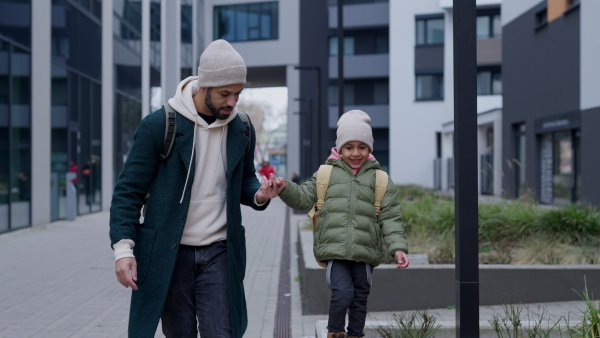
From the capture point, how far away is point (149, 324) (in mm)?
3234

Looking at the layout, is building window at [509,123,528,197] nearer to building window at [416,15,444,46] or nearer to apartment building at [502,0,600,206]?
apartment building at [502,0,600,206]

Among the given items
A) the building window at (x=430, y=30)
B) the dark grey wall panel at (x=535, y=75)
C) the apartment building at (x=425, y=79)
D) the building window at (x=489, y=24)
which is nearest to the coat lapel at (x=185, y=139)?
the dark grey wall panel at (x=535, y=75)

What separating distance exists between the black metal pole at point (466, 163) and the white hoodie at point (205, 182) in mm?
1240

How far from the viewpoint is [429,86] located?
39.6 metres

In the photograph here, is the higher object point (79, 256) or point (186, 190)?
point (186, 190)

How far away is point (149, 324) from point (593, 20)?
15.9m

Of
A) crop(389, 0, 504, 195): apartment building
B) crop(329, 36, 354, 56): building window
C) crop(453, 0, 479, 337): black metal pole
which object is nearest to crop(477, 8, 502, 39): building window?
crop(389, 0, 504, 195): apartment building

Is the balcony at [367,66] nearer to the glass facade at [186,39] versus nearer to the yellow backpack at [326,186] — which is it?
the glass facade at [186,39]

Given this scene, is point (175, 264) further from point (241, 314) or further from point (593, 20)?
point (593, 20)

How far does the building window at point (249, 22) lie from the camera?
48625 millimetres

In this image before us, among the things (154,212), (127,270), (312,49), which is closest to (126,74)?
(154,212)

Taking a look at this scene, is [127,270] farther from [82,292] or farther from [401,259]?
[82,292]

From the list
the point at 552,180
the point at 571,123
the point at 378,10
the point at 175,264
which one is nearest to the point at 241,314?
the point at 175,264

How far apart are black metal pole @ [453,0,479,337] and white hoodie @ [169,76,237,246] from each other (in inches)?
48.8
